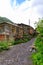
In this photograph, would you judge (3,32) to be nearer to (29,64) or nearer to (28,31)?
(28,31)

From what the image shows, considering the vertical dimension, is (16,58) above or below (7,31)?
below

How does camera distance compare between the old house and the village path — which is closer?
the village path

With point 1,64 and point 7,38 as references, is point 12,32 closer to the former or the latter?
point 7,38

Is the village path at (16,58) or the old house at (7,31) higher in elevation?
the old house at (7,31)

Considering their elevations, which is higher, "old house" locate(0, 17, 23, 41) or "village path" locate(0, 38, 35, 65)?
"old house" locate(0, 17, 23, 41)

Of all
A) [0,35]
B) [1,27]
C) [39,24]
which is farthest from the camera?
[1,27]

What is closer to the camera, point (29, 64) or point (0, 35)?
point (29, 64)

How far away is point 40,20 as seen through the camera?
1997cm

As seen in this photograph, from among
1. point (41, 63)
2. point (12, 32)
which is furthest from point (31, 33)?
point (41, 63)

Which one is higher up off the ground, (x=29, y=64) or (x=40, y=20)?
(x=40, y=20)

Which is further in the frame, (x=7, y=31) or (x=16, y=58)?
(x=7, y=31)

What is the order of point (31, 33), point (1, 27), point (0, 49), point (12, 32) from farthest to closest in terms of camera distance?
point (31, 33)
point (12, 32)
point (1, 27)
point (0, 49)

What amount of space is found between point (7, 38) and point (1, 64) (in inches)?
831

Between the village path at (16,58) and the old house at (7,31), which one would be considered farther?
the old house at (7,31)
